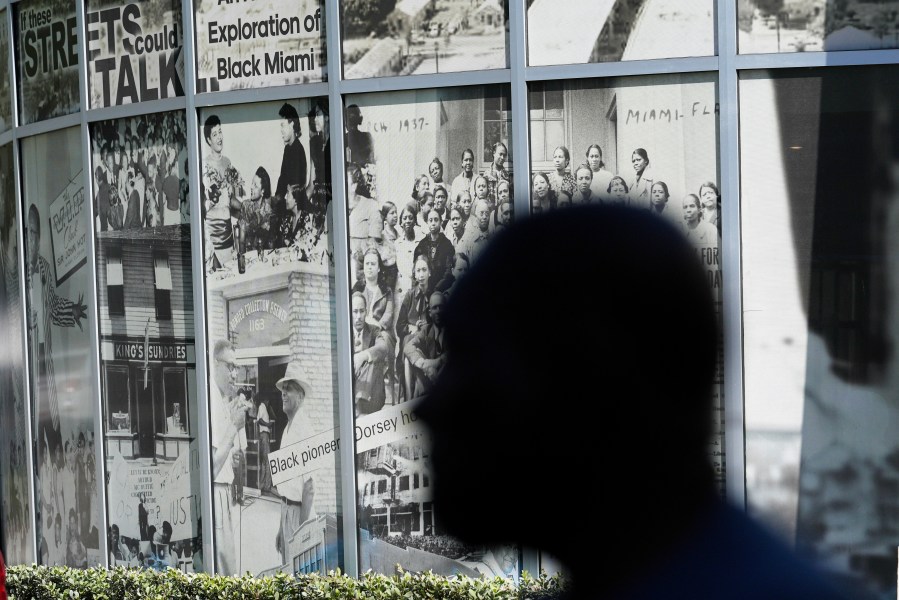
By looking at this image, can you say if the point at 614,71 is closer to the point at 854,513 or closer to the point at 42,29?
the point at 854,513

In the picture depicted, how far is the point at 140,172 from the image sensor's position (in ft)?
21.3

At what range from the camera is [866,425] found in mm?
5230

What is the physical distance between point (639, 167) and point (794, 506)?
2.03 metres

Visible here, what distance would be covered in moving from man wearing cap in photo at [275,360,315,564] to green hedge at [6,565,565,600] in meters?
0.32

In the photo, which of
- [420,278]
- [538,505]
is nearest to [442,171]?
[420,278]

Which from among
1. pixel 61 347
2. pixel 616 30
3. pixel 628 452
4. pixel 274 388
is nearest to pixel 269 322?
pixel 274 388

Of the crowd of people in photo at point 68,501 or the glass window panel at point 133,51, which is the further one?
the crowd of people in photo at point 68,501

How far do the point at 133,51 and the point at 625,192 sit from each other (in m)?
3.39

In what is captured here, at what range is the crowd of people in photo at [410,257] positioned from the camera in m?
5.62

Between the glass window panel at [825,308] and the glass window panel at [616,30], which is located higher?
the glass window panel at [616,30]

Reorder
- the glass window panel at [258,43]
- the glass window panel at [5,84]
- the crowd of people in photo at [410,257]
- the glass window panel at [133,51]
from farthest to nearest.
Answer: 1. the glass window panel at [5,84]
2. the glass window panel at [133,51]
3. the glass window panel at [258,43]
4. the crowd of people in photo at [410,257]

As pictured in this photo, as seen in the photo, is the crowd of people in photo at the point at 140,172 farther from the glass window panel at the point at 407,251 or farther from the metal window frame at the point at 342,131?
the glass window panel at the point at 407,251

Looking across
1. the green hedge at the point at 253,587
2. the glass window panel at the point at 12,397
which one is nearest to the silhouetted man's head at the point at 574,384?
the green hedge at the point at 253,587

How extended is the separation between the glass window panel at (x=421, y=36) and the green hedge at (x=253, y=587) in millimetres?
2917
